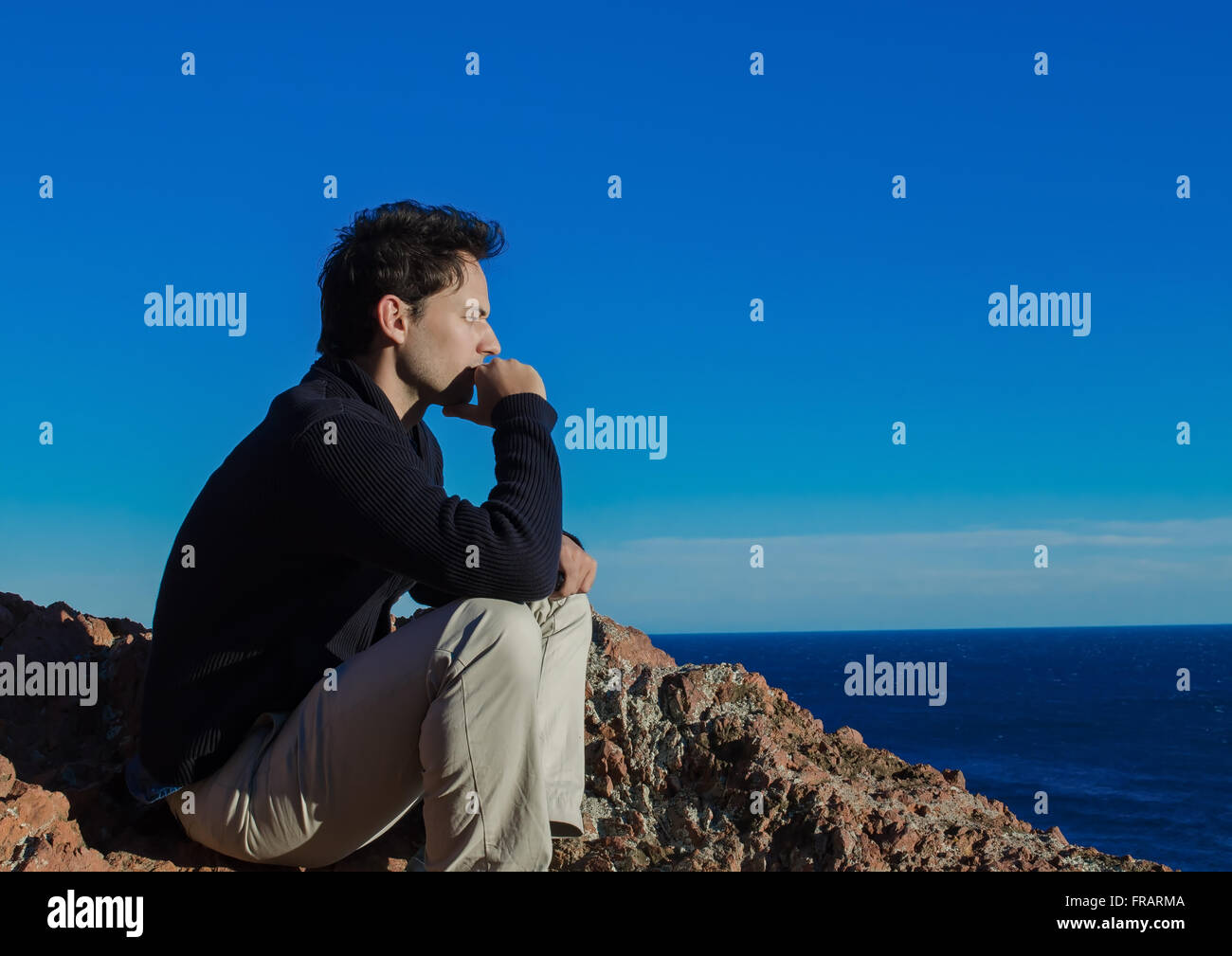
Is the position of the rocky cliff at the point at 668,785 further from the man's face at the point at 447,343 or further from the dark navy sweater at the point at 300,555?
the man's face at the point at 447,343

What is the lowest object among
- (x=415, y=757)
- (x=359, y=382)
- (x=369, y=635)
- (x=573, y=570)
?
(x=415, y=757)

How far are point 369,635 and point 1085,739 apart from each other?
7957 centimetres

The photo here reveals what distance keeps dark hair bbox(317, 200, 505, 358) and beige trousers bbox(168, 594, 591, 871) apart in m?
1.24

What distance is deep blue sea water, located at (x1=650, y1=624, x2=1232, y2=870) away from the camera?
47.4m

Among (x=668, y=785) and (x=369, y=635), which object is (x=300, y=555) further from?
(x=668, y=785)

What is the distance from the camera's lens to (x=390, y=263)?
354 centimetres

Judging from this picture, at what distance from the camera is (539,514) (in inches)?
122

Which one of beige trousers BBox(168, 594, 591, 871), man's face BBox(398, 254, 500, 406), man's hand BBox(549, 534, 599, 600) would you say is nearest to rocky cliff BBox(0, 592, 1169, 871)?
beige trousers BBox(168, 594, 591, 871)

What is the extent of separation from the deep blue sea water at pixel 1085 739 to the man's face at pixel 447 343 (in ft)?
50.4

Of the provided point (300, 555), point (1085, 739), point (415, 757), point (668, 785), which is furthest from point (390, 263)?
point (1085, 739)
